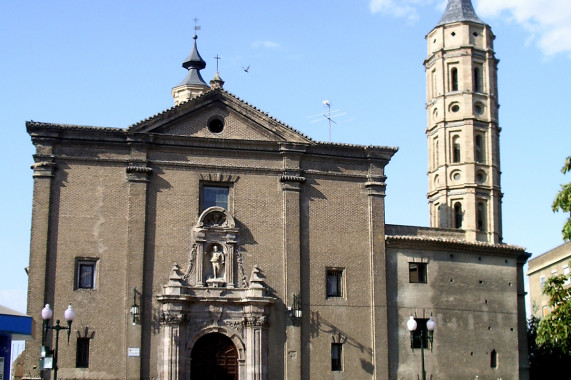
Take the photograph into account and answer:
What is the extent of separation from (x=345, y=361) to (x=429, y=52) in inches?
708

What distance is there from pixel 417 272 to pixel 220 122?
1096cm

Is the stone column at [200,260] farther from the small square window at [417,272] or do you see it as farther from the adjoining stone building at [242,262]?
the small square window at [417,272]

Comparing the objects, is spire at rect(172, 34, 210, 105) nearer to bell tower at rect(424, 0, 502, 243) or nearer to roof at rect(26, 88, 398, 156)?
bell tower at rect(424, 0, 502, 243)

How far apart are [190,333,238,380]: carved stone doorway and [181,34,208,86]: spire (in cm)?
3795

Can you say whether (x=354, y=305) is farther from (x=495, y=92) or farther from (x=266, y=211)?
(x=495, y=92)

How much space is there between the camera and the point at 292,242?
129 ft

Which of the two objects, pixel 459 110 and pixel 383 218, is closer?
pixel 383 218

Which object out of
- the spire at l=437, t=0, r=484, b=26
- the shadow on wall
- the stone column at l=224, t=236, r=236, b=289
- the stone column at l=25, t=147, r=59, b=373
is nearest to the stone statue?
the stone column at l=224, t=236, r=236, b=289

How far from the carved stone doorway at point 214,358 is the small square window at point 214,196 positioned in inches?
217

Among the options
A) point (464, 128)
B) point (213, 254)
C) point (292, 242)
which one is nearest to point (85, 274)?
point (213, 254)

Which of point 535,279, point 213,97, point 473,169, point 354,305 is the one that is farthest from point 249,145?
point 535,279

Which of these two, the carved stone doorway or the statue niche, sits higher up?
the statue niche

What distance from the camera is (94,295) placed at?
3697cm

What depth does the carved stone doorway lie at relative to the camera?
37.5 metres
